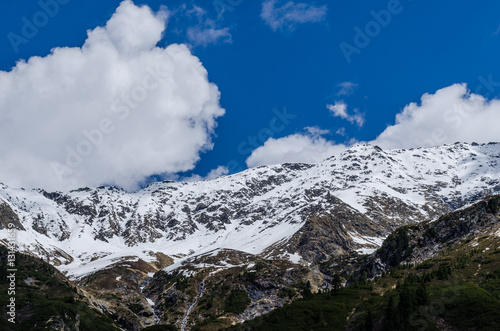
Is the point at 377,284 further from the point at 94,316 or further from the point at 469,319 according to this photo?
the point at 94,316

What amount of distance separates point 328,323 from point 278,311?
76.7 feet

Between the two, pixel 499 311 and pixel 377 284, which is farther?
pixel 377 284

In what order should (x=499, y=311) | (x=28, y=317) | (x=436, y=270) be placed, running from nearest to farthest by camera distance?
(x=499, y=311) → (x=436, y=270) → (x=28, y=317)

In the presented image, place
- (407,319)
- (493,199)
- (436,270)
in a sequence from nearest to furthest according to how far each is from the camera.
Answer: (407,319) → (436,270) → (493,199)

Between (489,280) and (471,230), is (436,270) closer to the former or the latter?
(489,280)

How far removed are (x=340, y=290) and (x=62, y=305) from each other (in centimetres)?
12529

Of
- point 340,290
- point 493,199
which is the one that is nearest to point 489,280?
point 340,290

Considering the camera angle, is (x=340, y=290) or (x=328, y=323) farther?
(x=340, y=290)

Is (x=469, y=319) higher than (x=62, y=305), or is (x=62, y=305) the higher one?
(x=62, y=305)

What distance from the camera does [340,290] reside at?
159375 mm

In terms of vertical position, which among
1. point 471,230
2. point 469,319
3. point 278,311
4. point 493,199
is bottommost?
point 469,319

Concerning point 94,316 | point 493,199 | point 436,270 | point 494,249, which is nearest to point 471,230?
point 493,199

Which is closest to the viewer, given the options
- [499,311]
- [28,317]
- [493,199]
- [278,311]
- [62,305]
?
[499,311]

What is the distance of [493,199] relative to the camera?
199 m
